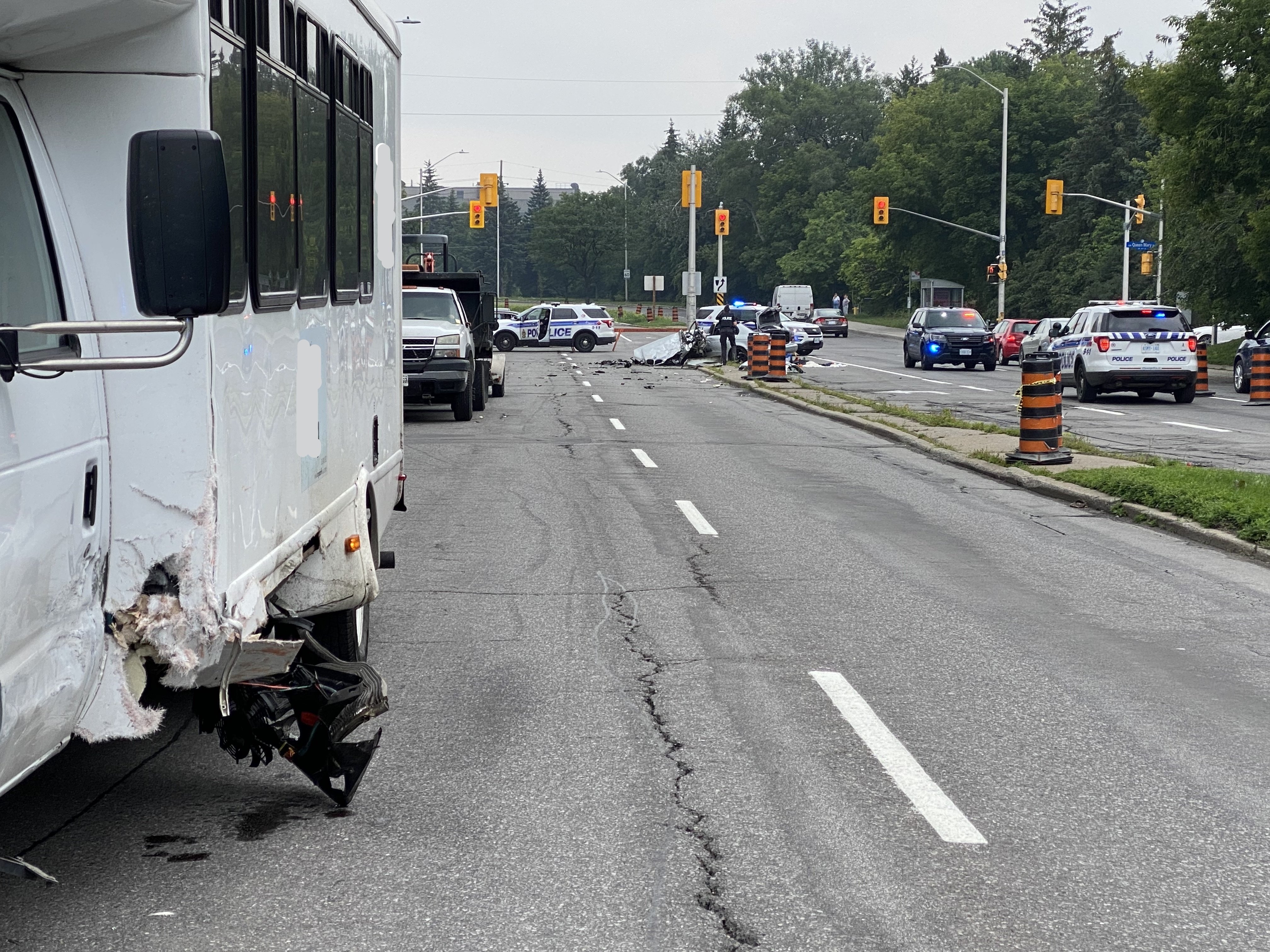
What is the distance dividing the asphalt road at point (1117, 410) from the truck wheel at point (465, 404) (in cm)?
810

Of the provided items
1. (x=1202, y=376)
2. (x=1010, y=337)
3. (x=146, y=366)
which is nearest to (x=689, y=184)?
(x=1010, y=337)

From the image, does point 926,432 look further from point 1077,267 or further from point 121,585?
point 1077,267

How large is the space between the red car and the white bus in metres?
42.5

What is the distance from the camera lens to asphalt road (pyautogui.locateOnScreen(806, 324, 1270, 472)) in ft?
63.5

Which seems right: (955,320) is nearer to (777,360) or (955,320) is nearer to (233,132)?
(777,360)

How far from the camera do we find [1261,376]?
91.6 feet

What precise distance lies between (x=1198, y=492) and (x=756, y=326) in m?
30.3

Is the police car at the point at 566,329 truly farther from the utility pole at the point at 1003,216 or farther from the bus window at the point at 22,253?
the bus window at the point at 22,253

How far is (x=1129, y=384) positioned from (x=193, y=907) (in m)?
25.8

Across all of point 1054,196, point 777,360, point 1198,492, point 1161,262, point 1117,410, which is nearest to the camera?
point 1198,492

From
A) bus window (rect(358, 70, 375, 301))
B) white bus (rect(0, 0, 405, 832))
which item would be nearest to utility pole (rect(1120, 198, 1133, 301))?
bus window (rect(358, 70, 375, 301))

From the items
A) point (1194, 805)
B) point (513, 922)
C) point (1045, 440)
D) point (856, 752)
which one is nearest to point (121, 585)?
point (513, 922)

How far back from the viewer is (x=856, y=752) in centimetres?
592

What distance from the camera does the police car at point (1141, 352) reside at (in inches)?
1081
